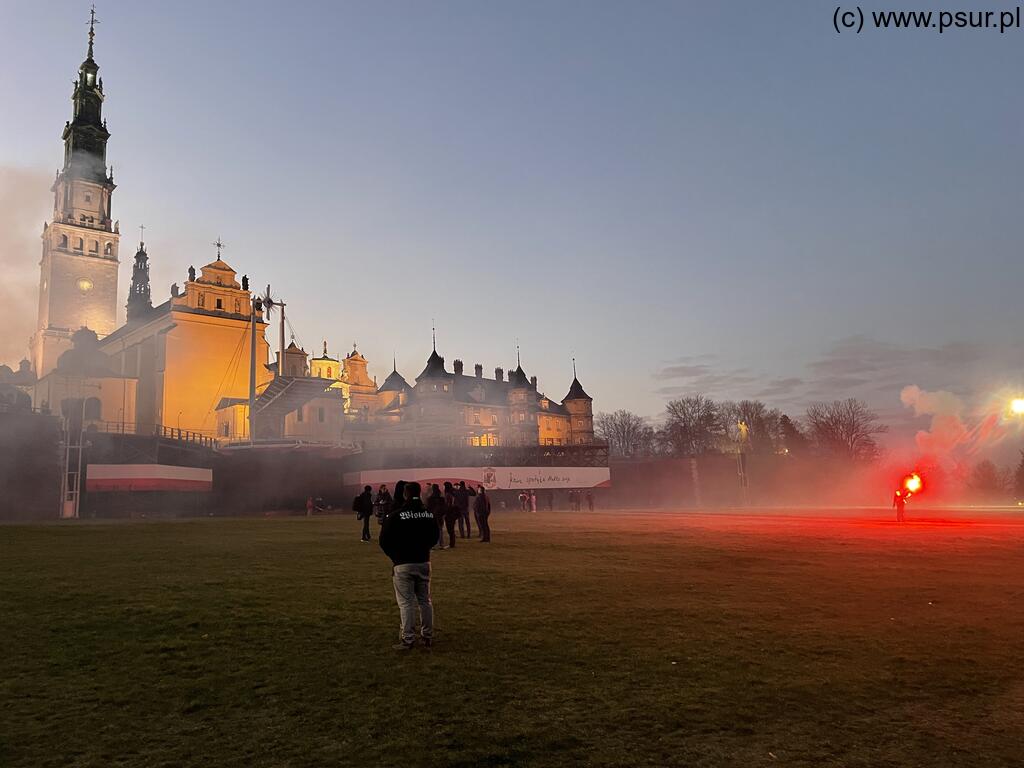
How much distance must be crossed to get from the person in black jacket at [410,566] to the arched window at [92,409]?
212ft

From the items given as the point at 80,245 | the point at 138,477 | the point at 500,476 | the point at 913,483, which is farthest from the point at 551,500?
the point at 80,245

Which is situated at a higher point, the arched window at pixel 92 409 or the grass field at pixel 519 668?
the arched window at pixel 92 409

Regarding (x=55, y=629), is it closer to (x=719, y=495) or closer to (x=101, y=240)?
(x=719, y=495)

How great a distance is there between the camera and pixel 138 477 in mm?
44062

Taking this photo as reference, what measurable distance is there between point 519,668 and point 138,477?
44.6 metres

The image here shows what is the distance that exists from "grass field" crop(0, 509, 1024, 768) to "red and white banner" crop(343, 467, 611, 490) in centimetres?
3923

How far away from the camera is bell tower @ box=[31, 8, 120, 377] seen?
3179 inches

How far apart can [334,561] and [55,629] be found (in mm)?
7846

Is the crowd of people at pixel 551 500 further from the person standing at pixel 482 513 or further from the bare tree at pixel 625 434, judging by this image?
the bare tree at pixel 625 434

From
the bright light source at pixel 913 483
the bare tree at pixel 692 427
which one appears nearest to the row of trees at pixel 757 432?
the bare tree at pixel 692 427

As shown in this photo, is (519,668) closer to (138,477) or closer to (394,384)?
(138,477)

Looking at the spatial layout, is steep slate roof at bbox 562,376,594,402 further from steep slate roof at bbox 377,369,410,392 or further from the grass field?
the grass field

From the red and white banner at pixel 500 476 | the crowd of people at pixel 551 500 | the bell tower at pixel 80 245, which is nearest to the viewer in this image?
the crowd of people at pixel 551 500

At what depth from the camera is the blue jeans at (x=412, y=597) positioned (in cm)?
788
